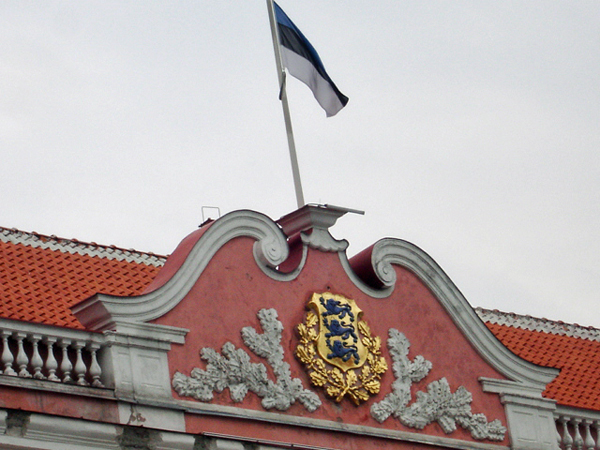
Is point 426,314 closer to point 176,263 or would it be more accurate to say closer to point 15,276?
point 176,263

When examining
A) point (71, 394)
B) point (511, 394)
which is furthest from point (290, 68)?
point (71, 394)

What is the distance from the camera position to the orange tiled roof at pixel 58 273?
2228 cm

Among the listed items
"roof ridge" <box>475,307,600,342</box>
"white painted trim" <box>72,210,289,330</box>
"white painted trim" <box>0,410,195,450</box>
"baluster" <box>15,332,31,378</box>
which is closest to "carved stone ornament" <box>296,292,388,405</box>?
"white painted trim" <box>72,210,289,330</box>

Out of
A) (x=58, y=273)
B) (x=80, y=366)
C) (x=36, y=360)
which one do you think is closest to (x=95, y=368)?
(x=80, y=366)

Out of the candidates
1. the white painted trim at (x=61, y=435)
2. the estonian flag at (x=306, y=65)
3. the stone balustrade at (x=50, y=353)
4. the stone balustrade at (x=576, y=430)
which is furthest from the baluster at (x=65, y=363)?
the stone balustrade at (x=576, y=430)

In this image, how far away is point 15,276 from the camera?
75.9 feet

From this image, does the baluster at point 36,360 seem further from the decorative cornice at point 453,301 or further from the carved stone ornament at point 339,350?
the decorative cornice at point 453,301

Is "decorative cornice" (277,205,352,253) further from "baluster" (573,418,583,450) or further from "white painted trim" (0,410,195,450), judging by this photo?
"baluster" (573,418,583,450)

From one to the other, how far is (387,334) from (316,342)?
1.26m

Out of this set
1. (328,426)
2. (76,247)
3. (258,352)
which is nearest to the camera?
(258,352)

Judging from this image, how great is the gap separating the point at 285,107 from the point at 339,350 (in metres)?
4.26

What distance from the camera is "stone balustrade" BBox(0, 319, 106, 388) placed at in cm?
1978

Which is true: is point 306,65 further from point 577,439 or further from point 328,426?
point 577,439

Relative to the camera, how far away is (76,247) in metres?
25.0
